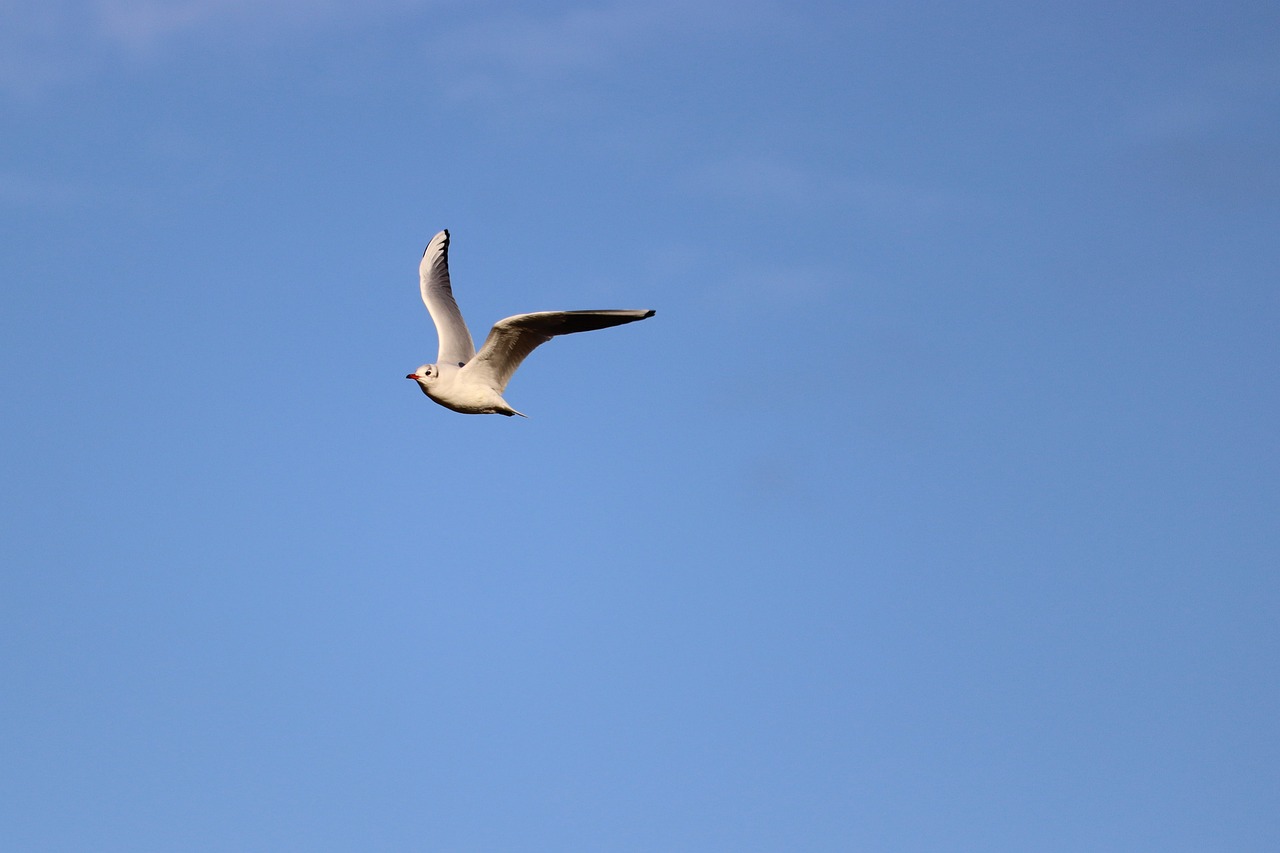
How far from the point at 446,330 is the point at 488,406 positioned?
124 inches

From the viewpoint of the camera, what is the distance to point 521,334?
25.6 m

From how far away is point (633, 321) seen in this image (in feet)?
76.8

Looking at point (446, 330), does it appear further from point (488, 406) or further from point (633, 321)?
point (633, 321)

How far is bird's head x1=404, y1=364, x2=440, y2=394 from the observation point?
1043 inches

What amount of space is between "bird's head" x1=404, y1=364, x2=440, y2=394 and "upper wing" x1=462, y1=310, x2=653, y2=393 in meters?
0.57

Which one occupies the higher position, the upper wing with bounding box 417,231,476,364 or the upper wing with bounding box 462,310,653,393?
the upper wing with bounding box 417,231,476,364

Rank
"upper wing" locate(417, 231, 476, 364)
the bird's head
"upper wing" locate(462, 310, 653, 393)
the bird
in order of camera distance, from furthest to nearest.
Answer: "upper wing" locate(417, 231, 476, 364), the bird's head, the bird, "upper wing" locate(462, 310, 653, 393)

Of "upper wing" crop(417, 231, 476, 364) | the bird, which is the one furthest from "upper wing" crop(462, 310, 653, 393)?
"upper wing" crop(417, 231, 476, 364)

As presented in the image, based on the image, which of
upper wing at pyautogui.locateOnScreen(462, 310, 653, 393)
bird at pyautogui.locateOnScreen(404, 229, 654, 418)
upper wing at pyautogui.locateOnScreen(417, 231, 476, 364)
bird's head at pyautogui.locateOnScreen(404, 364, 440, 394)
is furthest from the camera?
upper wing at pyautogui.locateOnScreen(417, 231, 476, 364)

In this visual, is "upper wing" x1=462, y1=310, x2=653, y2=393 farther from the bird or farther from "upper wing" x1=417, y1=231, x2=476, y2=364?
"upper wing" x1=417, y1=231, x2=476, y2=364

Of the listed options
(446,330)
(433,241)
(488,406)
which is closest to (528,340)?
(488,406)

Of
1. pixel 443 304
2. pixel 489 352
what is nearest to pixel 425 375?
A: pixel 489 352

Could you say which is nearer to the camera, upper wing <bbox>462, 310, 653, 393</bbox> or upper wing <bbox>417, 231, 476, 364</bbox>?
upper wing <bbox>462, 310, 653, 393</bbox>

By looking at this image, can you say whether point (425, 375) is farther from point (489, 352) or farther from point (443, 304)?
point (443, 304)
